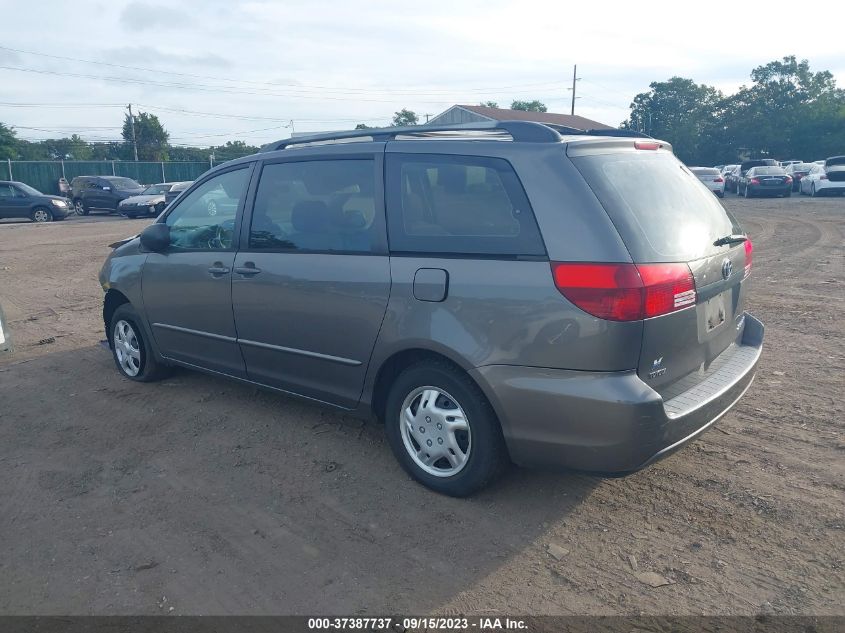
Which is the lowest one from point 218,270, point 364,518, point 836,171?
point 364,518

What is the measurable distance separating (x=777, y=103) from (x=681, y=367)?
68904 millimetres

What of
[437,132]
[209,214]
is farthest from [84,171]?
[437,132]

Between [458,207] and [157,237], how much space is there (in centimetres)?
269

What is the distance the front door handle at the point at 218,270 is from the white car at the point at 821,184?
97.0 feet

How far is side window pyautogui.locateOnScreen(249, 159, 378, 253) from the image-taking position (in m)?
4.14

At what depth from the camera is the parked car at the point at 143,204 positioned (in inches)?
1066

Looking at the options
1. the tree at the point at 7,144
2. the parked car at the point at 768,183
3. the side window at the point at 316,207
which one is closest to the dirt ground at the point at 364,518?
the side window at the point at 316,207

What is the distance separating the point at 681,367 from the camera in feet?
11.5

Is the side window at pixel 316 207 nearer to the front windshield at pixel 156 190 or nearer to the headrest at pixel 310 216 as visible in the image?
the headrest at pixel 310 216

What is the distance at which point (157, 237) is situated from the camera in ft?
17.5

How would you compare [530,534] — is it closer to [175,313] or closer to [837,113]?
[175,313]

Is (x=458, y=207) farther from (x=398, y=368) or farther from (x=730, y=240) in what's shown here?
(x=730, y=240)

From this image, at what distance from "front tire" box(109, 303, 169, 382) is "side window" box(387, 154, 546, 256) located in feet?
9.45

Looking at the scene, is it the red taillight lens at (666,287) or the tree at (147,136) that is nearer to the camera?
the red taillight lens at (666,287)
